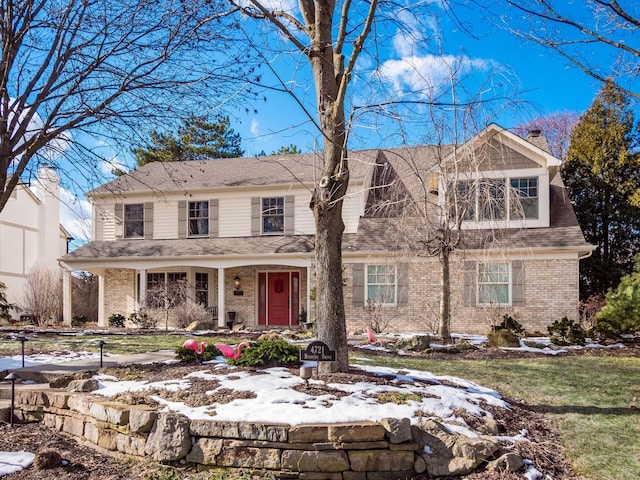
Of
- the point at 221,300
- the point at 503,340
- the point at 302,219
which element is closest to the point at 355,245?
the point at 302,219

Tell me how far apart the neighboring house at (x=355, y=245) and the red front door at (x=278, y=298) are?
→ 3cm

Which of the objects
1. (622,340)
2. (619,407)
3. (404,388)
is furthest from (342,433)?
(622,340)

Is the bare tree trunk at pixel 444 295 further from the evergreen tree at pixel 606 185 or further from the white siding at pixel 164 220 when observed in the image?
the white siding at pixel 164 220

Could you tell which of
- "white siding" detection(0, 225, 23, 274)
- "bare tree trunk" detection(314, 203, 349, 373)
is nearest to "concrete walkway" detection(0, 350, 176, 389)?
"bare tree trunk" detection(314, 203, 349, 373)

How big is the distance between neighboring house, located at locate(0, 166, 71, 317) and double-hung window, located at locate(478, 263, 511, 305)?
16.5 meters

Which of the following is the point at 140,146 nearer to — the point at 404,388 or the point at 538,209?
the point at 404,388

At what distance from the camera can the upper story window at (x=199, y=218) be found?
1853 centimetres

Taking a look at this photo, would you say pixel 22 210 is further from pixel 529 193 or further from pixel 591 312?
pixel 591 312

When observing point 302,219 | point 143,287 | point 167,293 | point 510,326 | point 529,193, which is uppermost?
point 529,193

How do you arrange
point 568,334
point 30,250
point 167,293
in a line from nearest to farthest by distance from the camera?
1. point 568,334
2. point 167,293
3. point 30,250

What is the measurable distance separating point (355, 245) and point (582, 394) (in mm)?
9559

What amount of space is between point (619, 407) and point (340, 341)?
3.27 m

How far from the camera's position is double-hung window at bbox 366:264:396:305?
15672 millimetres

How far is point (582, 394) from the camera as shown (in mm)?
6945
